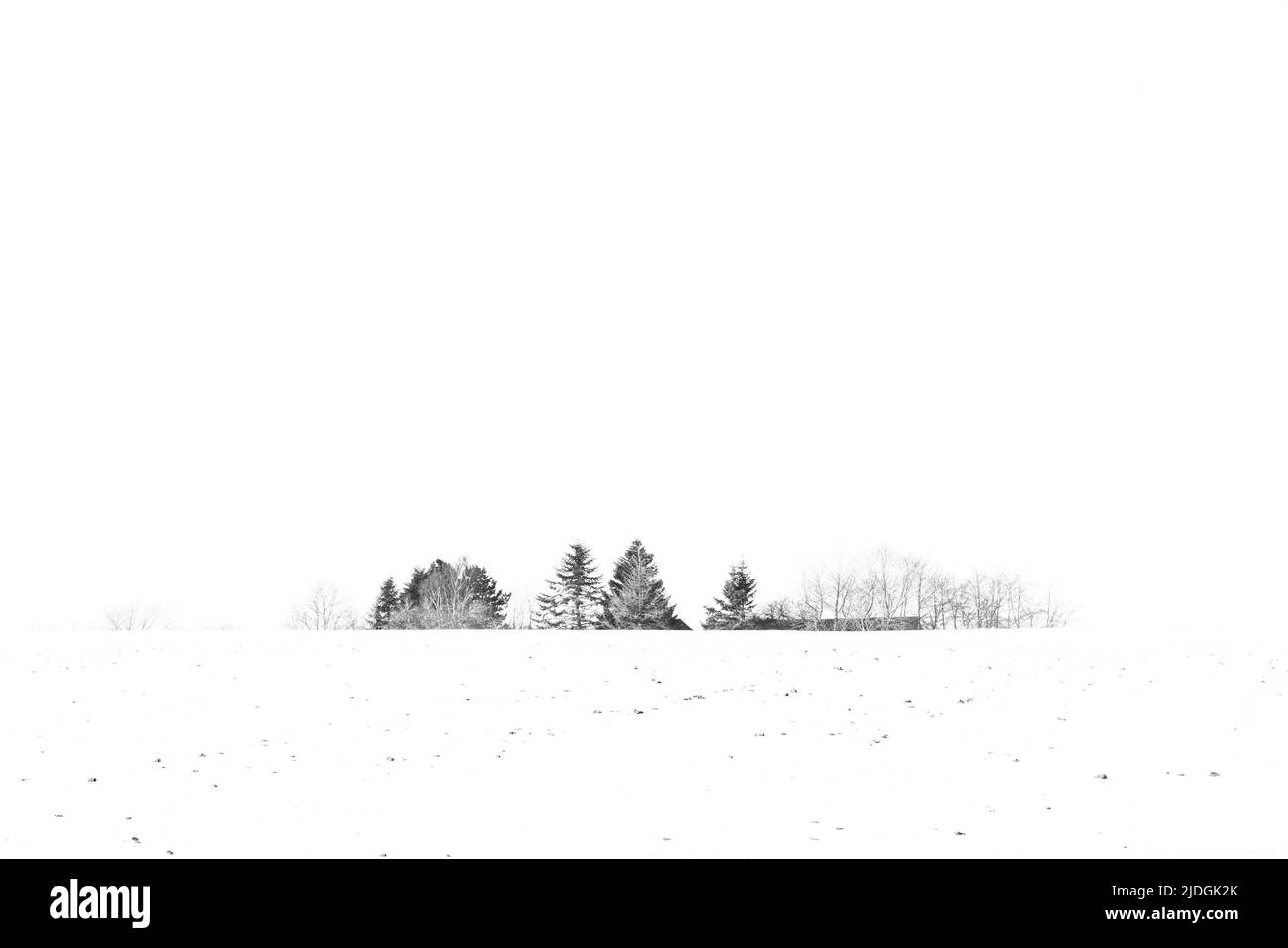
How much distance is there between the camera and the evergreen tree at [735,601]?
221 feet

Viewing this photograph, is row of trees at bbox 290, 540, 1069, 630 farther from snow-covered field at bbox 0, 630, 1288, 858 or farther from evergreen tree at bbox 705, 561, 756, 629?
snow-covered field at bbox 0, 630, 1288, 858

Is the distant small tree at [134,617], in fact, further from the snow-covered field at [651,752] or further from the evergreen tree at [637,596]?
the snow-covered field at [651,752]

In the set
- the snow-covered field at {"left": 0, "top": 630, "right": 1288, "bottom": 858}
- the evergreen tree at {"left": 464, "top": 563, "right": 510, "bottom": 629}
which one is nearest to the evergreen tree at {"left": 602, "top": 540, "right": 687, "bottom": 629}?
the evergreen tree at {"left": 464, "top": 563, "right": 510, "bottom": 629}

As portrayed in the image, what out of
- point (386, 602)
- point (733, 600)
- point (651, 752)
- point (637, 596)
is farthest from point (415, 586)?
point (651, 752)

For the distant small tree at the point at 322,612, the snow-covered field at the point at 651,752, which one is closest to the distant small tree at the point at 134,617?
the distant small tree at the point at 322,612

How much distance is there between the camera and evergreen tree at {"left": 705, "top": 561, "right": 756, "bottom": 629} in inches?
2657

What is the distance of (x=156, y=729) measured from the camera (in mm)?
17453

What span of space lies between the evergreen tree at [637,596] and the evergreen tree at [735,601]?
3158 mm

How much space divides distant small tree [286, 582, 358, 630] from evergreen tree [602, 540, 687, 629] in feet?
122

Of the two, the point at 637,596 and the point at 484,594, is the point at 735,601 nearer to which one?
the point at 637,596
